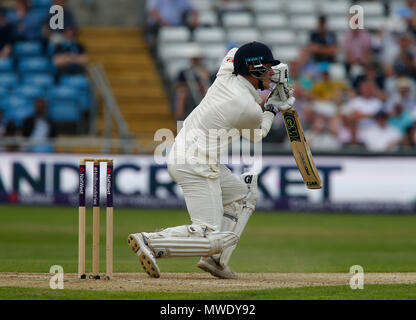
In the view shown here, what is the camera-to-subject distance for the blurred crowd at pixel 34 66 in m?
19.1

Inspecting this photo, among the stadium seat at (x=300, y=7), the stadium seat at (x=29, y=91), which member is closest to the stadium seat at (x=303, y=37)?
the stadium seat at (x=300, y=7)

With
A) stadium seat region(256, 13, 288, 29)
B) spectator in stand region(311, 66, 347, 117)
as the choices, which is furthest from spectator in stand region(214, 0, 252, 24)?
spectator in stand region(311, 66, 347, 117)

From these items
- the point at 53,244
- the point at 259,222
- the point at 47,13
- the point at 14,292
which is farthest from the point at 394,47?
the point at 14,292

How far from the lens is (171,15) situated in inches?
873

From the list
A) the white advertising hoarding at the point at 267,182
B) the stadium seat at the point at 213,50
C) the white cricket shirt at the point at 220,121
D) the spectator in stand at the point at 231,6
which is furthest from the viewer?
the spectator in stand at the point at 231,6

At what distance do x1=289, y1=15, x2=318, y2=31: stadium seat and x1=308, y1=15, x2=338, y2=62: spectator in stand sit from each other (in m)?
1.70

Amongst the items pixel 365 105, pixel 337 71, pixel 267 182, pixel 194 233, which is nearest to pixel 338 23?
pixel 337 71

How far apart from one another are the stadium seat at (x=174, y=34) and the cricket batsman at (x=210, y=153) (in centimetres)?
1321

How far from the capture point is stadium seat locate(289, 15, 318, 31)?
75.3 feet

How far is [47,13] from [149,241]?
14124 millimetres

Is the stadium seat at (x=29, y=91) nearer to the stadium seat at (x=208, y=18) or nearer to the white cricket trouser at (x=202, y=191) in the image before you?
the stadium seat at (x=208, y=18)

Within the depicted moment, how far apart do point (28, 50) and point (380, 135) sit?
8145 mm

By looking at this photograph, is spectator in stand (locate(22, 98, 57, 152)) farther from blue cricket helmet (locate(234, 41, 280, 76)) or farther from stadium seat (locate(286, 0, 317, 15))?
blue cricket helmet (locate(234, 41, 280, 76))

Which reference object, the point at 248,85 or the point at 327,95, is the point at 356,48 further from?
the point at 248,85
